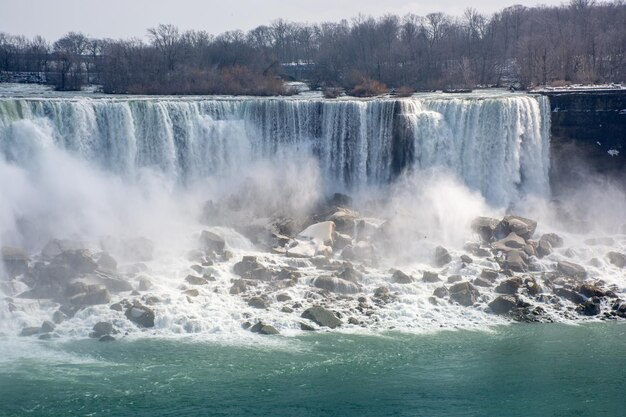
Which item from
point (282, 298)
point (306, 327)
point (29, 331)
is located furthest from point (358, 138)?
point (29, 331)

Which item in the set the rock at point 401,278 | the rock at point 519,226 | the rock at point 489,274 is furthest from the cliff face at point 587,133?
the rock at point 401,278

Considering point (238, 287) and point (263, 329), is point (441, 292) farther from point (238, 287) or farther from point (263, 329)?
point (238, 287)

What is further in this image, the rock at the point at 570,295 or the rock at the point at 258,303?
the rock at the point at 570,295

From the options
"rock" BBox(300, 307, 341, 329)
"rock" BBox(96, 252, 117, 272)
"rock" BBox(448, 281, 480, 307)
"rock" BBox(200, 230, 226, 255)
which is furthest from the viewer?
"rock" BBox(200, 230, 226, 255)

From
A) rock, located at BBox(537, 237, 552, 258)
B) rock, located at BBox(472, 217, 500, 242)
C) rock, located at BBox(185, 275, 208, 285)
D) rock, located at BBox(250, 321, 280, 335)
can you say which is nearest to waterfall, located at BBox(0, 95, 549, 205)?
rock, located at BBox(472, 217, 500, 242)

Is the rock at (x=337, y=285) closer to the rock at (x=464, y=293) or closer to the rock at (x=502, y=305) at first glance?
the rock at (x=464, y=293)

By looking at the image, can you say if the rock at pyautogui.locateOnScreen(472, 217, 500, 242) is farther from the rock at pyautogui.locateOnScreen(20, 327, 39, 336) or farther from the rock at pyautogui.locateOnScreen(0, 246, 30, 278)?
the rock at pyautogui.locateOnScreen(0, 246, 30, 278)

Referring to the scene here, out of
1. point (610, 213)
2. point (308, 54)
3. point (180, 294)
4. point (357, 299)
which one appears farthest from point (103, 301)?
point (308, 54)

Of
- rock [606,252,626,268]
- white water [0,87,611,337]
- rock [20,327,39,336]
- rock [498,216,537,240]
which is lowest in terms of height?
rock [20,327,39,336]
